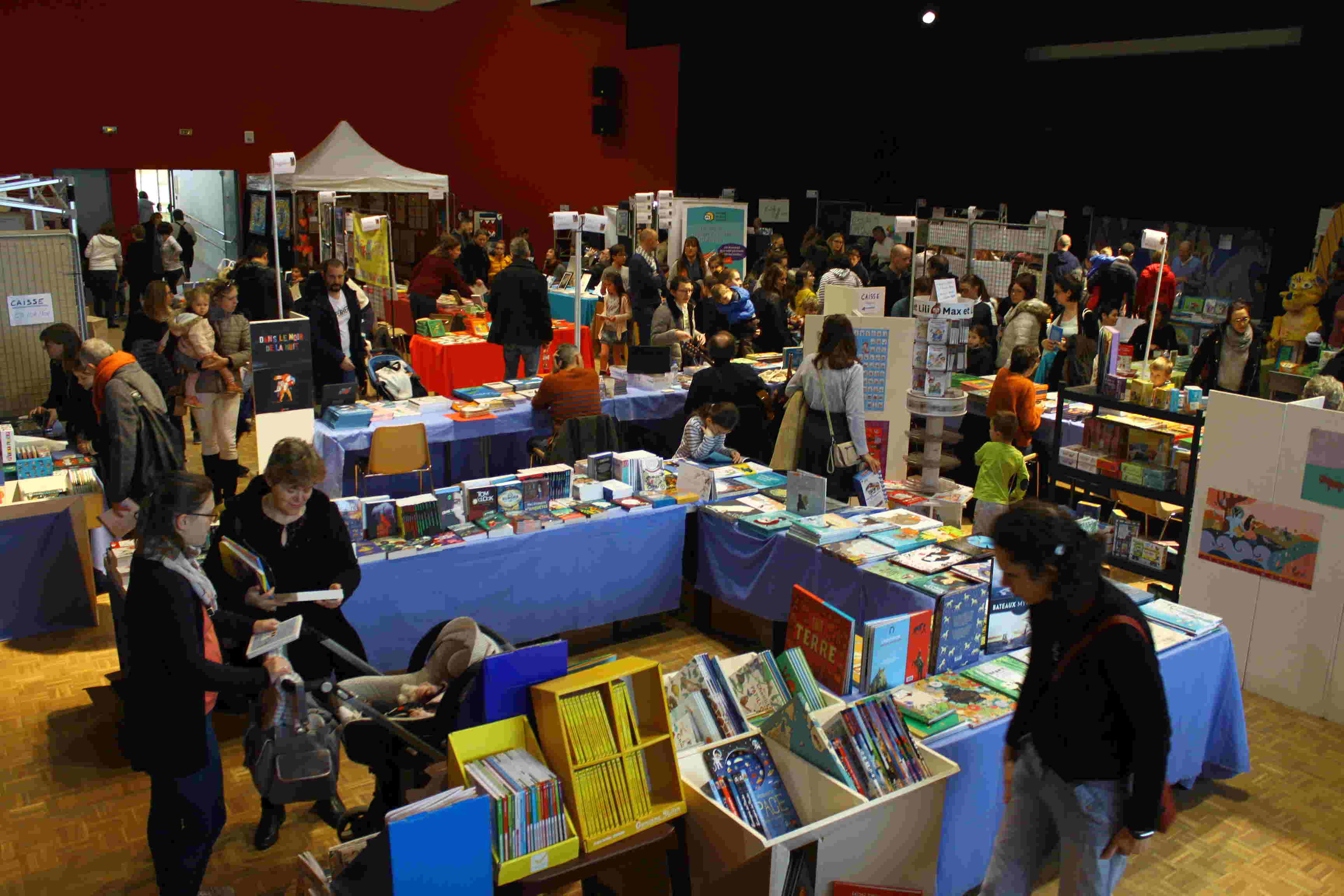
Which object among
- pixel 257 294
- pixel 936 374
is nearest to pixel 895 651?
pixel 936 374

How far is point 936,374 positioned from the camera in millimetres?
6973

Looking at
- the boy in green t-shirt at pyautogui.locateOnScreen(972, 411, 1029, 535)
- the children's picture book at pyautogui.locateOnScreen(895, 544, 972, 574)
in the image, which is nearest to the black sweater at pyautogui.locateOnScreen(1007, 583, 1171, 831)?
the children's picture book at pyautogui.locateOnScreen(895, 544, 972, 574)

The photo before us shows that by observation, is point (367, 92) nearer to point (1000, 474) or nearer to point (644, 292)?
point (644, 292)

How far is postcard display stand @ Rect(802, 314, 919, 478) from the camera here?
700 cm

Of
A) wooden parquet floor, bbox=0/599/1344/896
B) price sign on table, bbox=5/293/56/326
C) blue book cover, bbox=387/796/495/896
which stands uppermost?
price sign on table, bbox=5/293/56/326

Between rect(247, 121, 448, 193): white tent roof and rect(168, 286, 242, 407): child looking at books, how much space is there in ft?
20.1

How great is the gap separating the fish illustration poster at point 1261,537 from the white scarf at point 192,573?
437 cm

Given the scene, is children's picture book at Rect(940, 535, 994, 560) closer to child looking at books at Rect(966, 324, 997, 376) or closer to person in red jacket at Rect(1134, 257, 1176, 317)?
child looking at books at Rect(966, 324, 997, 376)

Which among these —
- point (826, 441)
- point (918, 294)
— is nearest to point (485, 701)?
point (826, 441)

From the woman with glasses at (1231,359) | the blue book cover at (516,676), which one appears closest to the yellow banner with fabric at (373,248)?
the woman with glasses at (1231,359)

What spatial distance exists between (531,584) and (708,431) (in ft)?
4.87

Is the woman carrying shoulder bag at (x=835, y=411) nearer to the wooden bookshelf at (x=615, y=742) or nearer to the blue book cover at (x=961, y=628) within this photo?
the blue book cover at (x=961, y=628)

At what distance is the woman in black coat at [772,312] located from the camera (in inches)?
375

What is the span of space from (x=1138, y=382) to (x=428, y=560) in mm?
3894
